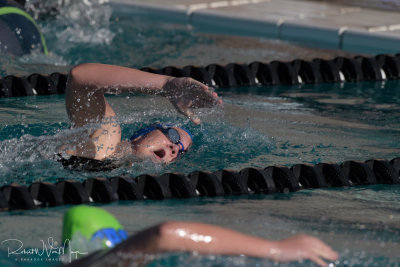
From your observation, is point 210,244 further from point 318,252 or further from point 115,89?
point 115,89

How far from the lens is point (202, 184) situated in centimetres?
265

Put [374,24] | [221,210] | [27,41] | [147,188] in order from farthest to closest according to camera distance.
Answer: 1. [374,24]
2. [27,41]
3. [147,188]
4. [221,210]

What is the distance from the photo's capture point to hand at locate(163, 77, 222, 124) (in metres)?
2.32

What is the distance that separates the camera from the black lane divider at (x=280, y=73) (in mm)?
4113

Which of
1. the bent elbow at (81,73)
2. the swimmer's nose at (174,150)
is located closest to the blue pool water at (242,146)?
the swimmer's nose at (174,150)

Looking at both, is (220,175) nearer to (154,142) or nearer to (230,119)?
(154,142)

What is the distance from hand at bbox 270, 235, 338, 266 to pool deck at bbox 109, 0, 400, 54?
3817mm

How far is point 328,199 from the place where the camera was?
2596 millimetres

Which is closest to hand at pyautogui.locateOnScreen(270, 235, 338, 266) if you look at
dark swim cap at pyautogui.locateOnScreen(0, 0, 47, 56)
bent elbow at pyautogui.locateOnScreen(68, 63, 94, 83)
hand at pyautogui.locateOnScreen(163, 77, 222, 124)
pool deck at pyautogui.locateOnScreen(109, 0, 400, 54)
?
hand at pyautogui.locateOnScreen(163, 77, 222, 124)

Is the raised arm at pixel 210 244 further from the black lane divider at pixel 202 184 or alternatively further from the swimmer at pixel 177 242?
the black lane divider at pixel 202 184

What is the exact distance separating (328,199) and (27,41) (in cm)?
249

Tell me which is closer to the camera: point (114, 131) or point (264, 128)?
point (114, 131)

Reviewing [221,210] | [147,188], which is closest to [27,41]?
[147,188]

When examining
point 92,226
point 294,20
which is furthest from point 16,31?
point 92,226
